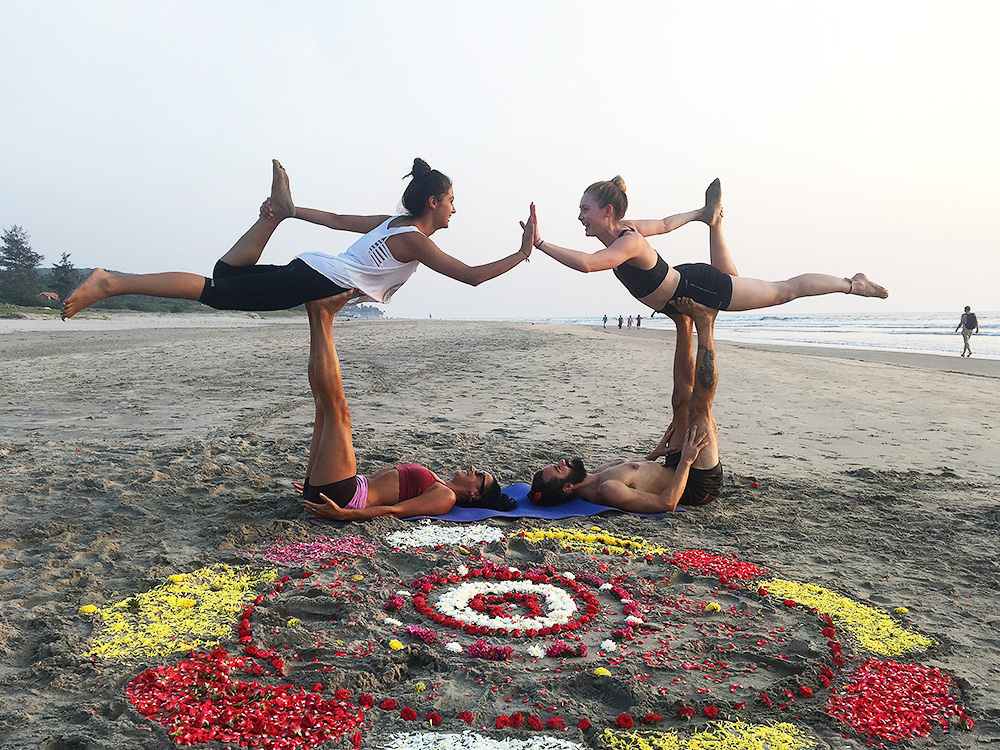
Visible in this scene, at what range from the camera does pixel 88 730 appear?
2.45m

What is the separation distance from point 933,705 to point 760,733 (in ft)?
2.71

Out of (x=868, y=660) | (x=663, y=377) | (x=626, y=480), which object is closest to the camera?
(x=868, y=660)

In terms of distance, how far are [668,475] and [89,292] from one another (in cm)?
448

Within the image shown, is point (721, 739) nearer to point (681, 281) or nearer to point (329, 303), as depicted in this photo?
point (329, 303)

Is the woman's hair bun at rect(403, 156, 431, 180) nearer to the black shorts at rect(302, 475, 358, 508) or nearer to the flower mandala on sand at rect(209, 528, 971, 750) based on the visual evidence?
the black shorts at rect(302, 475, 358, 508)

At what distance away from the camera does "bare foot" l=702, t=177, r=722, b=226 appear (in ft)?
21.0

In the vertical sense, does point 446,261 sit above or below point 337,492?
above

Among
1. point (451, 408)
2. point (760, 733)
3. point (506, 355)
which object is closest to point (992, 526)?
point (760, 733)

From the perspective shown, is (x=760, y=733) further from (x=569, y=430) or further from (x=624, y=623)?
(x=569, y=430)

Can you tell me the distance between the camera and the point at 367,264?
4.86m

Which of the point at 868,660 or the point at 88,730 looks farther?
the point at 868,660

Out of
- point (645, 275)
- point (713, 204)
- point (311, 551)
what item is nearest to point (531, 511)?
point (311, 551)

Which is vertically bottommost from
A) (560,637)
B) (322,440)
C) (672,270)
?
(560,637)

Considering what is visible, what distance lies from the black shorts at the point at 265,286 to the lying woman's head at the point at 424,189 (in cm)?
83
